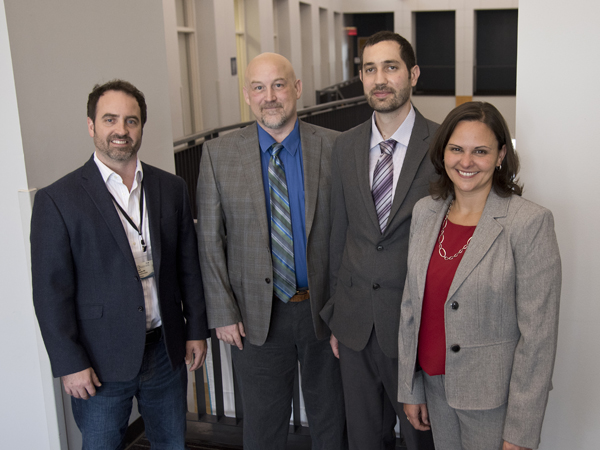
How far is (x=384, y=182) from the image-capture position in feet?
7.76

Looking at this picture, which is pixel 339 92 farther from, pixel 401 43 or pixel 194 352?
pixel 194 352

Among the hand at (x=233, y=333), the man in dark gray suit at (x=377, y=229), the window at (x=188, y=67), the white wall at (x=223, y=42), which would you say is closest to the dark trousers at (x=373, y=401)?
the man in dark gray suit at (x=377, y=229)

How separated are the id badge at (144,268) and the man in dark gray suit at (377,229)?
0.76 meters

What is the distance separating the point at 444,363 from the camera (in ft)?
6.71

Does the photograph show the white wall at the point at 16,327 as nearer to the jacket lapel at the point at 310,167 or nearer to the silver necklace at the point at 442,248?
the jacket lapel at the point at 310,167

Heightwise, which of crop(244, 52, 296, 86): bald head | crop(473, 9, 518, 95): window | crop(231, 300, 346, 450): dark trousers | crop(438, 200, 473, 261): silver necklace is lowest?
crop(231, 300, 346, 450): dark trousers

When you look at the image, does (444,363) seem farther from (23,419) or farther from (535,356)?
(23,419)

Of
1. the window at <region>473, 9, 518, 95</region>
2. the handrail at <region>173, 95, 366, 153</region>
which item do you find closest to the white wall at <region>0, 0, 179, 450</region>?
the handrail at <region>173, 95, 366, 153</region>

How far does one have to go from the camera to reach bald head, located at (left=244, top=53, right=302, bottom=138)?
2.53m

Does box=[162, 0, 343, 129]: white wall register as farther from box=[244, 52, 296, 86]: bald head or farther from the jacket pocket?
the jacket pocket

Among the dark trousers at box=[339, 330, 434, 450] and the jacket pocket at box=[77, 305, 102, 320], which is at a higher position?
the jacket pocket at box=[77, 305, 102, 320]

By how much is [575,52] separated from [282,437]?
2.15m

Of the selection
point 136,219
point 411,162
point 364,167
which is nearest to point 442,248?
point 411,162

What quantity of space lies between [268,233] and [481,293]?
1.01 meters
